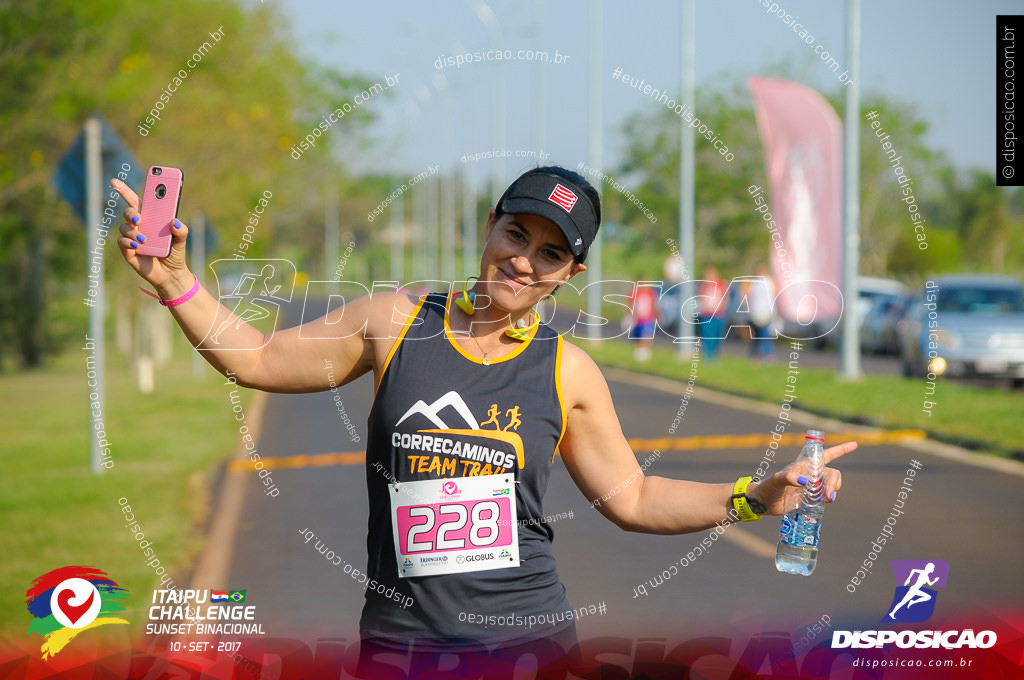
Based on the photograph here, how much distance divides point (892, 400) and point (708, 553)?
8.26 metres

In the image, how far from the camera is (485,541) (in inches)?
120

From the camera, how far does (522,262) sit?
3.00 m

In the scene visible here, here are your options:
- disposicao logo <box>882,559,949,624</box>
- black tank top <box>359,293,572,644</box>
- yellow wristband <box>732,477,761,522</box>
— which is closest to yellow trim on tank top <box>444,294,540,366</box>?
black tank top <box>359,293,572,644</box>

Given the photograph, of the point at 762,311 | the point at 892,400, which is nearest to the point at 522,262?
the point at 892,400

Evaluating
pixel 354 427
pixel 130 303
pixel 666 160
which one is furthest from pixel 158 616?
pixel 666 160

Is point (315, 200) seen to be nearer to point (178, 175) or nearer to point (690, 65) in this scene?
point (690, 65)

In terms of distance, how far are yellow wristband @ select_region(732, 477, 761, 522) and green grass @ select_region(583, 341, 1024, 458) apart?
5865 mm

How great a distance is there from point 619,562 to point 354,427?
23.3 feet

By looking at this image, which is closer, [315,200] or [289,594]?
[289,594]

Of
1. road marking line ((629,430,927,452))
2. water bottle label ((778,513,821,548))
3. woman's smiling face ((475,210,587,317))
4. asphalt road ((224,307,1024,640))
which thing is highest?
woman's smiling face ((475,210,587,317))

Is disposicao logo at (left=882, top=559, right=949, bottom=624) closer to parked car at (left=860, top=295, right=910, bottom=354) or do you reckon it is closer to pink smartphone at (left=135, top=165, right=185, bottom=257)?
pink smartphone at (left=135, top=165, right=185, bottom=257)

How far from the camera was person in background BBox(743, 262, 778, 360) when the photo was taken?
1958 cm

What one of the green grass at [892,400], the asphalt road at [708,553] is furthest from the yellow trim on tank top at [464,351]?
the green grass at [892,400]

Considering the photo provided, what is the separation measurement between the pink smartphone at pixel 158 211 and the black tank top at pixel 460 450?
0.59 meters
